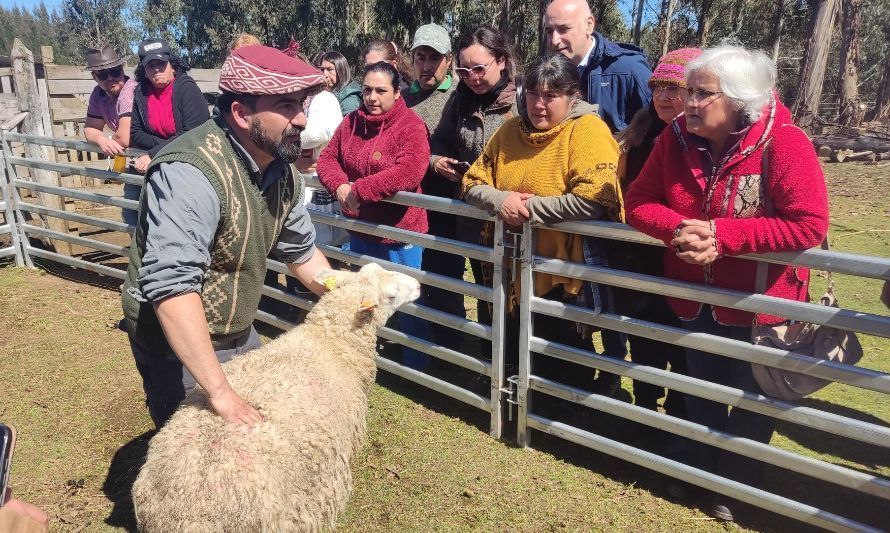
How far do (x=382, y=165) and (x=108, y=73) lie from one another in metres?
3.46

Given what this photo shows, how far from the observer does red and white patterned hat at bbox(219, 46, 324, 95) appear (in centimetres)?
229

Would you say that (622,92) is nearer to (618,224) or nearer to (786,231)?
(618,224)

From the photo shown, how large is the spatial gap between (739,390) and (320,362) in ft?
6.13

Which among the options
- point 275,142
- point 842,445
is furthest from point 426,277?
point 842,445

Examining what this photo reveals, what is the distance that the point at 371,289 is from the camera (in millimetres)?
3064

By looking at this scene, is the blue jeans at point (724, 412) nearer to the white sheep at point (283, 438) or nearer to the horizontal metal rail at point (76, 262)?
the white sheep at point (283, 438)

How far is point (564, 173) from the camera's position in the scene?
3.31 m

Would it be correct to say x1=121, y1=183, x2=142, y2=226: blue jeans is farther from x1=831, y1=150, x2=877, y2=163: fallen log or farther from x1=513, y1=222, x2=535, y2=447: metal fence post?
x1=831, y1=150, x2=877, y2=163: fallen log

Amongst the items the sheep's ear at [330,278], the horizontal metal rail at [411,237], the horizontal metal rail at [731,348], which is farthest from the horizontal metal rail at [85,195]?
the horizontal metal rail at [731,348]

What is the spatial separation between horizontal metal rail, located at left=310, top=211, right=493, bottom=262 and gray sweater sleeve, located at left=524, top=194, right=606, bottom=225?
0.47 metres

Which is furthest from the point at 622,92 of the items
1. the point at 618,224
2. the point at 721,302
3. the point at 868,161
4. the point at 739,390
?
the point at 868,161

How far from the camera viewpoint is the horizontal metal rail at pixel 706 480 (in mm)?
2717

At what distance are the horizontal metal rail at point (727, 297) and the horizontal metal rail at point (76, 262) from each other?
5006 millimetres

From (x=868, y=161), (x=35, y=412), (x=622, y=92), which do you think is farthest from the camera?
(x=868, y=161)
